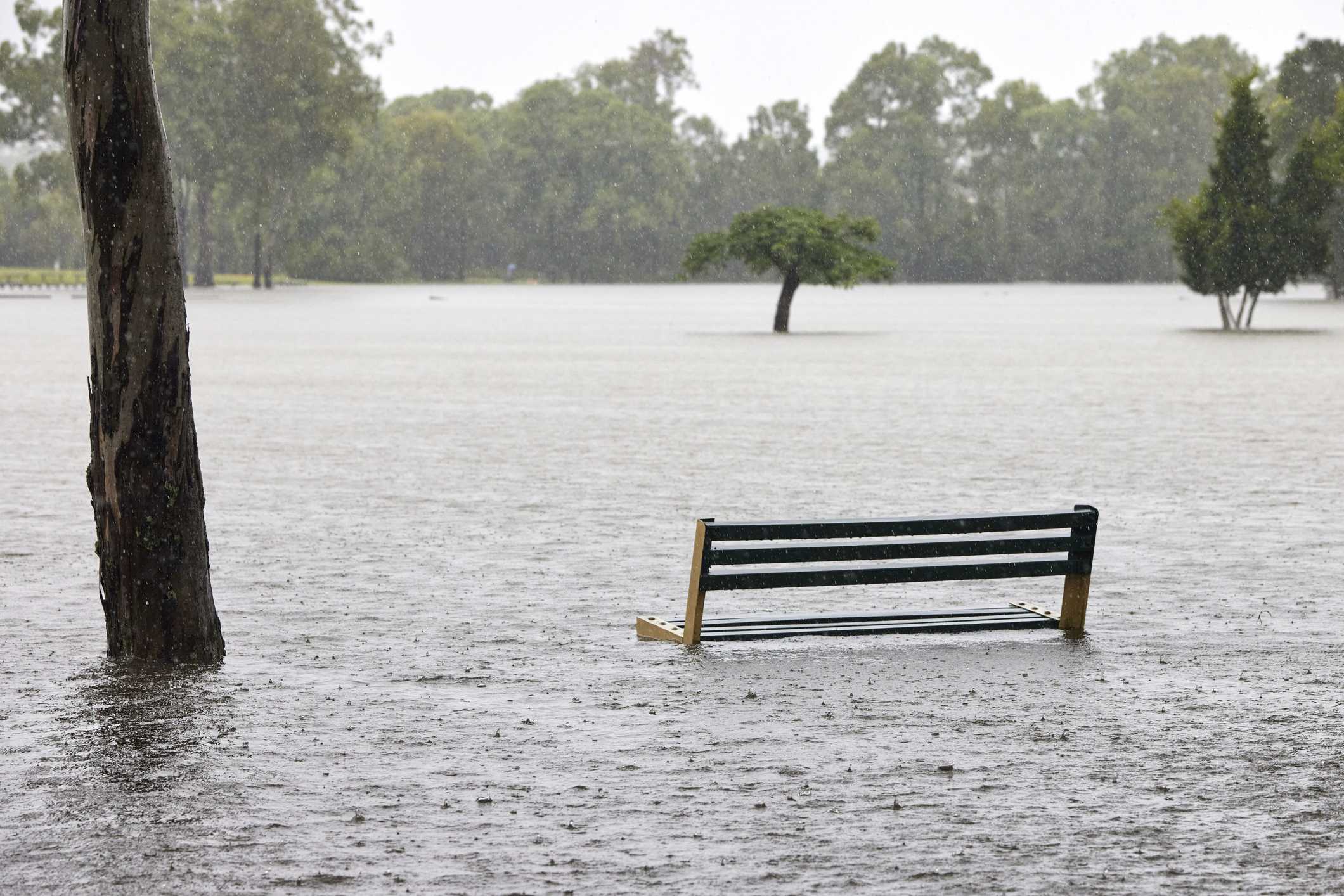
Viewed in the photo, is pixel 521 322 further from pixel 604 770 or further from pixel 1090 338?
pixel 604 770

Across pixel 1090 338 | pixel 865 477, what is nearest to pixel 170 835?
pixel 865 477

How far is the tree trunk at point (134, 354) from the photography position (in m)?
8.23

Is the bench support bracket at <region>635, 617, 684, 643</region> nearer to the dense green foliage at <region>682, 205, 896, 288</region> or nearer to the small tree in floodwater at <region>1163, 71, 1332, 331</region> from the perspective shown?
the dense green foliage at <region>682, 205, 896, 288</region>

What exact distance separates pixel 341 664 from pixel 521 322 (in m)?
51.0

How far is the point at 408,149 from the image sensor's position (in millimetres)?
142625

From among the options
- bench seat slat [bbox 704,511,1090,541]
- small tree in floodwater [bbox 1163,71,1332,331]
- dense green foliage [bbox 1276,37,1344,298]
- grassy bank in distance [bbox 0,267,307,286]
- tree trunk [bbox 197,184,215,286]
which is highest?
dense green foliage [bbox 1276,37,1344,298]

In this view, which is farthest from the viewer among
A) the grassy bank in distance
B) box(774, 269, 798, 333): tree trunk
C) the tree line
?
the tree line

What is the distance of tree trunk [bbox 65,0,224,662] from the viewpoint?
27.0 feet

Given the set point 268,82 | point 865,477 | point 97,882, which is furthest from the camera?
point 268,82

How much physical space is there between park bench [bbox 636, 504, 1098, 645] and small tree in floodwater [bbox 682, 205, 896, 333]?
36485 mm

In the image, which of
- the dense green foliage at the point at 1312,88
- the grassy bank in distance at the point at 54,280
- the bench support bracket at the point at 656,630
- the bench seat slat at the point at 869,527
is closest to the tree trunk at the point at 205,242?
the grassy bank in distance at the point at 54,280

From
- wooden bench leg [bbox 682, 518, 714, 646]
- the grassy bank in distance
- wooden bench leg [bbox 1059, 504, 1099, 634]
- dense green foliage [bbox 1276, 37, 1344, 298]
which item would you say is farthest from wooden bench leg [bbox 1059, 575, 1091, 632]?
the grassy bank in distance

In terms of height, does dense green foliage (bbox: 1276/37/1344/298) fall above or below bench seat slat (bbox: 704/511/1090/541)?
above

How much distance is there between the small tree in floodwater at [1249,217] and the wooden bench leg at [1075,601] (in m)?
42.7
